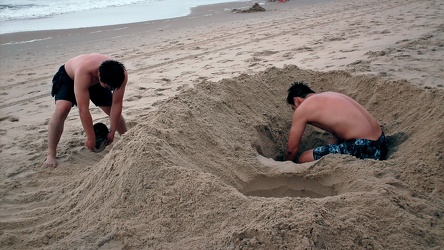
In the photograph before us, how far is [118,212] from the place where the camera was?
226cm

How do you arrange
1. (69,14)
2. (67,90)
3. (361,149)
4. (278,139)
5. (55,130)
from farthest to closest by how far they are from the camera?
1. (69,14)
2. (278,139)
3. (67,90)
4. (55,130)
5. (361,149)

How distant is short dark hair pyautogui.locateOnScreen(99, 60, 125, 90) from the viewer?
3.27 m

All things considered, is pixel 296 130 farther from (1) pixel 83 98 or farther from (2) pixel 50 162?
(2) pixel 50 162

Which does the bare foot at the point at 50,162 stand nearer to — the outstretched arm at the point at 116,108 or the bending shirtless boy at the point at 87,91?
the bending shirtless boy at the point at 87,91

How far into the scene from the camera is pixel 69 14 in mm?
13766

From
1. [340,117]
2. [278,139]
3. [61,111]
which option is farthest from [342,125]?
[61,111]

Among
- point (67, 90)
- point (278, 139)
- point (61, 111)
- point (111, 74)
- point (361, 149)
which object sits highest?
point (111, 74)

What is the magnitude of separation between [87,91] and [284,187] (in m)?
1.93

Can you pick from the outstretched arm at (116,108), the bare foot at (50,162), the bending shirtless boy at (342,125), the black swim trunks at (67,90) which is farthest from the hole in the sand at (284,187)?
the black swim trunks at (67,90)

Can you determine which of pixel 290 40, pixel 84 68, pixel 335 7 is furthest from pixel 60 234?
pixel 335 7

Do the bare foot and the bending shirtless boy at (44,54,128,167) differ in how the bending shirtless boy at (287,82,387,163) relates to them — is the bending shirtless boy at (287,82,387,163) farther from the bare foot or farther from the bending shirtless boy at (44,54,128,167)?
the bare foot

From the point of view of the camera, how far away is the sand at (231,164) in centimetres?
202

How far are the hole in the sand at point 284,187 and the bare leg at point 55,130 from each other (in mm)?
1786

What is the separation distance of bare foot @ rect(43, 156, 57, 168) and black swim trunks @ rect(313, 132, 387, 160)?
7.62 ft
